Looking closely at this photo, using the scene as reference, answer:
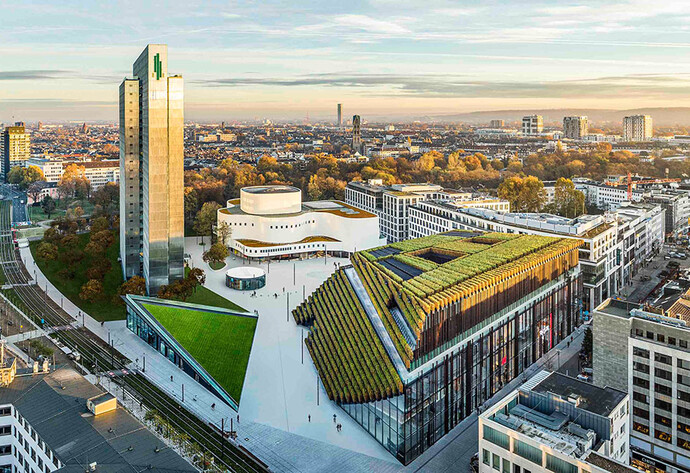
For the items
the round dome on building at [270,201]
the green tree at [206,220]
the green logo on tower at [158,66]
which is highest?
the green logo on tower at [158,66]

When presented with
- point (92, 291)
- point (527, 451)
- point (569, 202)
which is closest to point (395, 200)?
point (569, 202)

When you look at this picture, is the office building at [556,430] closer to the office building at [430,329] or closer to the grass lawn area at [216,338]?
the office building at [430,329]

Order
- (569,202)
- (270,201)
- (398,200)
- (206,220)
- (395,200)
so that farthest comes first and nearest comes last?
1. (569,202)
2. (395,200)
3. (398,200)
4. (206,220)
5. (270,201)

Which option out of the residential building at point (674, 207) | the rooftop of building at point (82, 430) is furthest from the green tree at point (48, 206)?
the residential building at point (674, 207)

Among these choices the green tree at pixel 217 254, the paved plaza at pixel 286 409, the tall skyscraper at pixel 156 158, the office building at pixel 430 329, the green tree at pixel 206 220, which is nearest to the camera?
the paved plaza at pixel 286 409

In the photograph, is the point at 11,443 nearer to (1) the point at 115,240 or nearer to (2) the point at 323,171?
(1) the point at 115,240

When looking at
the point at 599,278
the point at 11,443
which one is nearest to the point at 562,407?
the point at 11,443

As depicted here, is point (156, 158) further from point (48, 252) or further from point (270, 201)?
point (270, 201)
